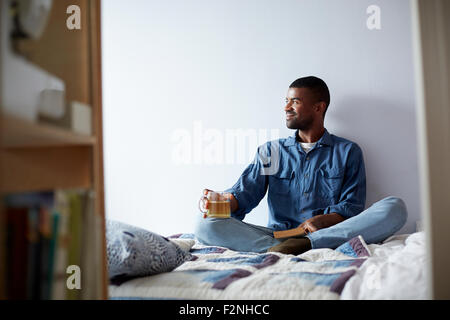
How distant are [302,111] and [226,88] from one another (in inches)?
17.7

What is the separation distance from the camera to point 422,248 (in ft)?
3.76

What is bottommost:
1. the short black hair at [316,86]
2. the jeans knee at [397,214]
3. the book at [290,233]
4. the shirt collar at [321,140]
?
the book at [290,233]

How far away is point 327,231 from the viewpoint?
171 centimetres

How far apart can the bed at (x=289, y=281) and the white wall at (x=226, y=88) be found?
1.15 meters

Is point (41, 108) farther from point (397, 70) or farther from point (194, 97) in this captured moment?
point (397, 70)

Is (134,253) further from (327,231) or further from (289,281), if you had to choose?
(327,231)

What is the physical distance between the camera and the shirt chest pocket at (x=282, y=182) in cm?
222

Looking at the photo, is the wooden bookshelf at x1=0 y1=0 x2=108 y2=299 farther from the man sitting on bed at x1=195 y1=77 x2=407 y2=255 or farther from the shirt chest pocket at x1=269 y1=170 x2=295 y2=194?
the shirt chest pocket at x1=269 y1=170 x2=295 y2=194

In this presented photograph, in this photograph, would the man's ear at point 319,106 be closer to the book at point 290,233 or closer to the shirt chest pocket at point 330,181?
the shirt chest pocket at point 330,181

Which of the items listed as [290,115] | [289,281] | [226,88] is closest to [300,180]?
[290,115]

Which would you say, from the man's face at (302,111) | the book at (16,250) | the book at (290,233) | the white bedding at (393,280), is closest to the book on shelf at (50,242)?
the book at (16,250)

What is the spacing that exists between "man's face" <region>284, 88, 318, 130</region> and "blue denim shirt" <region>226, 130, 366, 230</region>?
7cm

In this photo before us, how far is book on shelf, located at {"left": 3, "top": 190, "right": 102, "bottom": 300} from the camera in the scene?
0.72 meters
